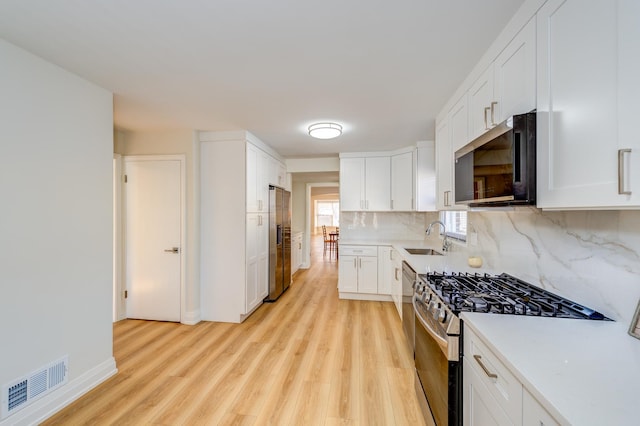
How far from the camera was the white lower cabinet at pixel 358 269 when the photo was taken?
415cm

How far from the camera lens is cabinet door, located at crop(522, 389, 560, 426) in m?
0.70

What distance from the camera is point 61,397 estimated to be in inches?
74.8

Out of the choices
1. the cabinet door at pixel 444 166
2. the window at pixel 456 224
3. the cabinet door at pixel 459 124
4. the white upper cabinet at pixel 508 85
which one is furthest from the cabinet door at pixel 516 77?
the window at pixel 456 224

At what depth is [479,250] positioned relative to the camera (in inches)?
97.1

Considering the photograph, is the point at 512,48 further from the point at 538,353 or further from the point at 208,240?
the point at 208,240

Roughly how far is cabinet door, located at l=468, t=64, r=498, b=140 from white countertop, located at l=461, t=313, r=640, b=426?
1.10 m

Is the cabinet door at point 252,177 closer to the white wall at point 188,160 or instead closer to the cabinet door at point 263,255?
the cabinet door at point 263,255

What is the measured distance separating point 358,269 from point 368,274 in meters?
0.17

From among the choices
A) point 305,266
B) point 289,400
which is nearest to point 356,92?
point 289,400

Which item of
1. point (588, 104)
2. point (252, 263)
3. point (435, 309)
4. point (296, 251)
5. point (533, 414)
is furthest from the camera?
point (296, 251)

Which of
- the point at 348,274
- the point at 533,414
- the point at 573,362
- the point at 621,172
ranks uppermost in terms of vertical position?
the point at 621,172

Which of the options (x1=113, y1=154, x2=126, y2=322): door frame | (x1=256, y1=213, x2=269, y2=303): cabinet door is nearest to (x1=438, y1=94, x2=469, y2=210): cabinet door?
(x1=256, y1=213, x2=269, y2=303): cabinet door

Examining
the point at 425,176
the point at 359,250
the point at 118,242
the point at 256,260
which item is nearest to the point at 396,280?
the point at 359,250

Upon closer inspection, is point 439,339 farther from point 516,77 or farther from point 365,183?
A: point 365,183
